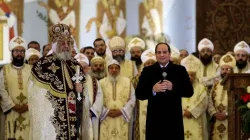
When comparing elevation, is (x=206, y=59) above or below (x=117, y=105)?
above

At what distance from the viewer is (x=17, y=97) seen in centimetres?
1418

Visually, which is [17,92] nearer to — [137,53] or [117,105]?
[117,105]

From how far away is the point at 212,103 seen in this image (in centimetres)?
1437

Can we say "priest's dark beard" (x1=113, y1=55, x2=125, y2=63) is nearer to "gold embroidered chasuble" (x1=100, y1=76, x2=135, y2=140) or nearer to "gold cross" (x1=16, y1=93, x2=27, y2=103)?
"gold embroidered chasuble" (x1=100, y1=76, x2=135, y2=140)

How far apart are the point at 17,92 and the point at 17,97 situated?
0.10 m

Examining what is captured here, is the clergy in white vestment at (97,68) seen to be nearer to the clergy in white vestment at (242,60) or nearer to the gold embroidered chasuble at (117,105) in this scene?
the gold embroidered chasuble at (117,105)

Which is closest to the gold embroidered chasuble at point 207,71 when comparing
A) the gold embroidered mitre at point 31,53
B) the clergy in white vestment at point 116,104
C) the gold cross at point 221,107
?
the gold cross at point 221,107

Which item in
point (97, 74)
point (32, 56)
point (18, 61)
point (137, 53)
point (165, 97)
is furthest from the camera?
point (137, 53)

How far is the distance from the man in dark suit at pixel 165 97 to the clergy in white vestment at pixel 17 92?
371 cm

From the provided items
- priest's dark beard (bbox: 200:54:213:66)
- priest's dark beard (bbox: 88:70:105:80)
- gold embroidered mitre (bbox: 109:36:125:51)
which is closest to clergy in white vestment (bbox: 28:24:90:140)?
priest's dark beard (bbox: 88:70:105:80)

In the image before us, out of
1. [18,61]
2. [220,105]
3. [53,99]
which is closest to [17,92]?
[18,61]

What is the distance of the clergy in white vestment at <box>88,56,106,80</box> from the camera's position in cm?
1451

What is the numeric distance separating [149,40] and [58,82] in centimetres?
899

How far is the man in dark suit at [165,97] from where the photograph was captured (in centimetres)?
1089
